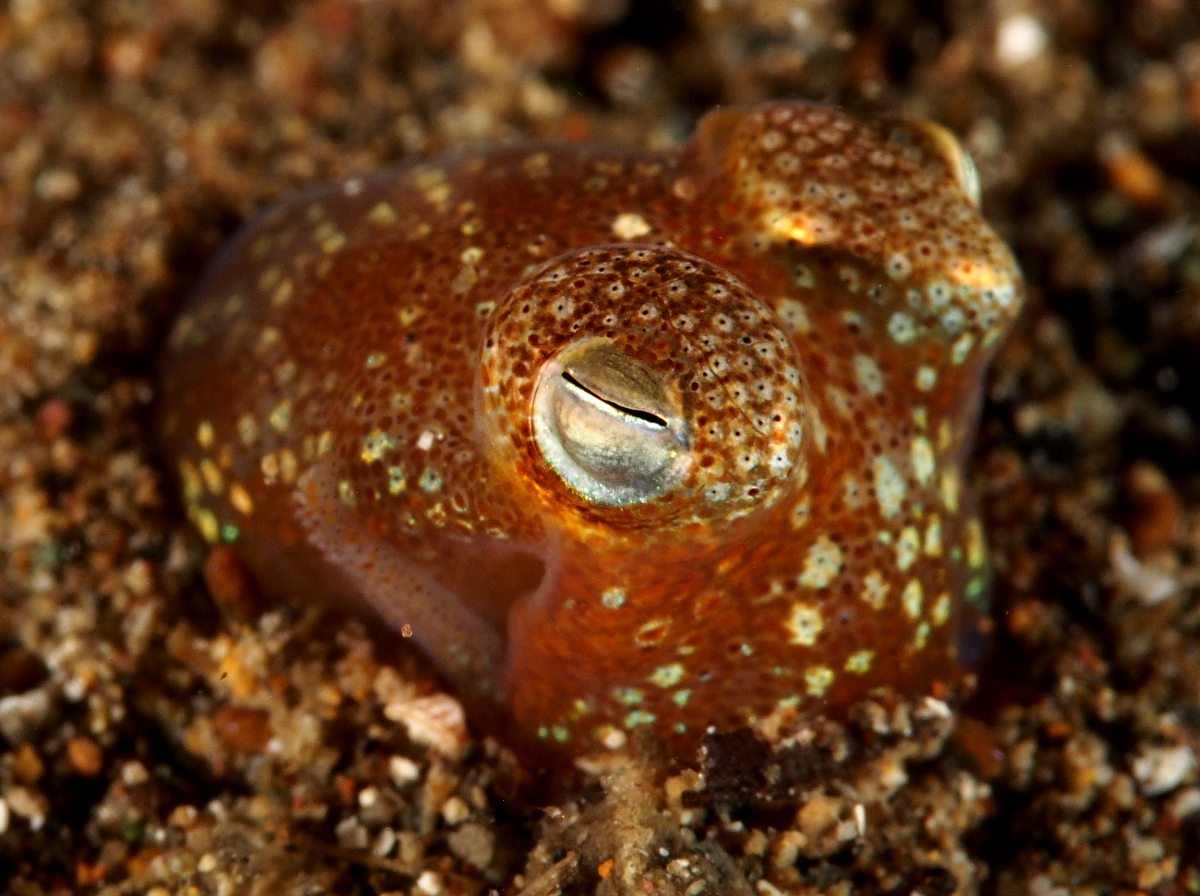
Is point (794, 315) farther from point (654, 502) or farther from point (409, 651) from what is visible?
point (409, 651)

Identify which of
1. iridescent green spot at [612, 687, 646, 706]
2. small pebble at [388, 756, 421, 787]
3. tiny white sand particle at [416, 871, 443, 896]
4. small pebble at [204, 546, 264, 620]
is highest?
iridescent green spot at [612, 687, 646, 706]

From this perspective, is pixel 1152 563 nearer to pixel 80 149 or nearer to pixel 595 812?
pixel 595 812

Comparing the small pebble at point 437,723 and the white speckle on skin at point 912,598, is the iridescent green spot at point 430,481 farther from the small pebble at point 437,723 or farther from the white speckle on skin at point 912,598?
the white speckle on skin at point 912,598

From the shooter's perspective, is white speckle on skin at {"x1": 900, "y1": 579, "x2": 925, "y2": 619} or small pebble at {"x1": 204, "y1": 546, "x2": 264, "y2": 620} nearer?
white speckle on skin at {"x1": 900, "y1": 579, "x2": 925, "y2": 619}

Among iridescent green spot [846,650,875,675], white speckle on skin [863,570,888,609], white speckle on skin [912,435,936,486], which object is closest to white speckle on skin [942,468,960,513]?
white speckle on skin [912,435,936,486]

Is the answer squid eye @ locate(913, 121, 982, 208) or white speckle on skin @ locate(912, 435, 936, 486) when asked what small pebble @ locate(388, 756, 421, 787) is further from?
squid eye @ locate(913, 121, 982, 208)

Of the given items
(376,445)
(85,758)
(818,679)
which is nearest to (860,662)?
(818,679)
